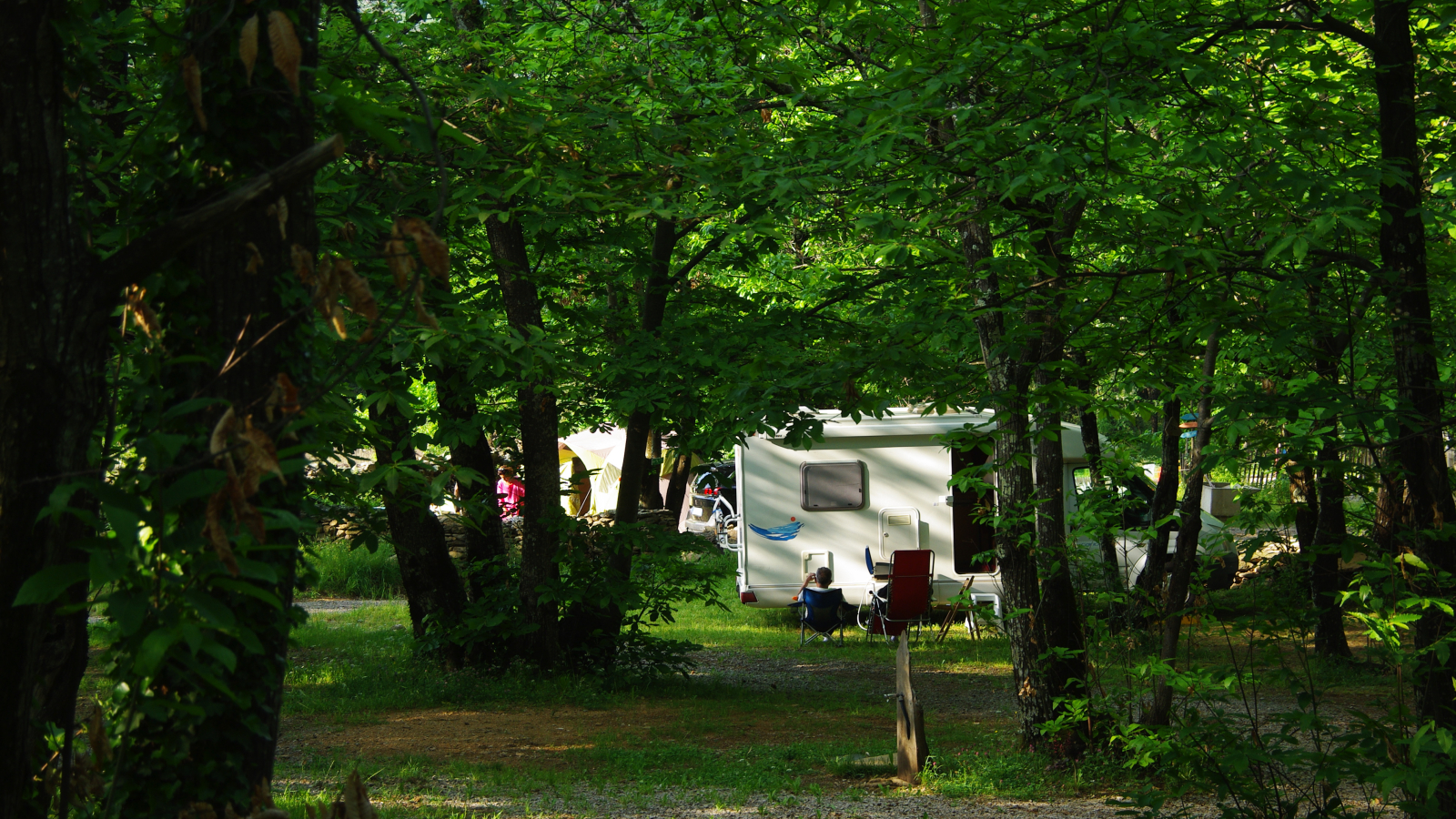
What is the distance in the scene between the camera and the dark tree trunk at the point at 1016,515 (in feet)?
21.0

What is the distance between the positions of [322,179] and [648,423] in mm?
5441

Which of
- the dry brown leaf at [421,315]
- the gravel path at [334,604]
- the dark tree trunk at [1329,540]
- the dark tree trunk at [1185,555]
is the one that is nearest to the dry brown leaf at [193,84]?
the dry brown leaf at [421,315]

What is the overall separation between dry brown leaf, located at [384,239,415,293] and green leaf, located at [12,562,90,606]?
0.66 meters

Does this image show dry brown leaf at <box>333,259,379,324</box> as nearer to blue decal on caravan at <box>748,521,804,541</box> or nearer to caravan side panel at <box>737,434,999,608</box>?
caravan side panel at <box>737,434,999,608</box>

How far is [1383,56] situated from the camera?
14.6ft

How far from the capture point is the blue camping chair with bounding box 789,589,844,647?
12680mm

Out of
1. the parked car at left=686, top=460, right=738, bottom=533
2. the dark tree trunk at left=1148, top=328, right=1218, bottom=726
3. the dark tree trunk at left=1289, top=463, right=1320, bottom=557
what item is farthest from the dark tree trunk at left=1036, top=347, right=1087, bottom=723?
the parked car at left=686, top=460, right=738, bottom=533

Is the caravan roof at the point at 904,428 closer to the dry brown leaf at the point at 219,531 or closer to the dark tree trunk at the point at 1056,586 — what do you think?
the dark tree trunk at the point at 1056,586

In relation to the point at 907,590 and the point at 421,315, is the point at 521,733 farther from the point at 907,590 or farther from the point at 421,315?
the point at 421,315

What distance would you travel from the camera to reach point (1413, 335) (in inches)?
168

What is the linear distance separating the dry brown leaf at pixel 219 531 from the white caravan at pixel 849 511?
1189cm

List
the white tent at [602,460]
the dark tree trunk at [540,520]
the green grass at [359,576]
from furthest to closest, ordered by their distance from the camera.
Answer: the white tent at [602,460]
the green grass at [359,576]
the dark tree trunk at [540,520]

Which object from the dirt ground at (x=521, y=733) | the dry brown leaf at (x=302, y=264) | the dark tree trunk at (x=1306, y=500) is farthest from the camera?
the dirt ground at (x=521, y=733)

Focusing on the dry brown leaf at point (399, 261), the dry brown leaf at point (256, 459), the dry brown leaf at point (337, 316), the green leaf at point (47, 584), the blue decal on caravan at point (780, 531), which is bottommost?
the green leaf at point (47, 584)
